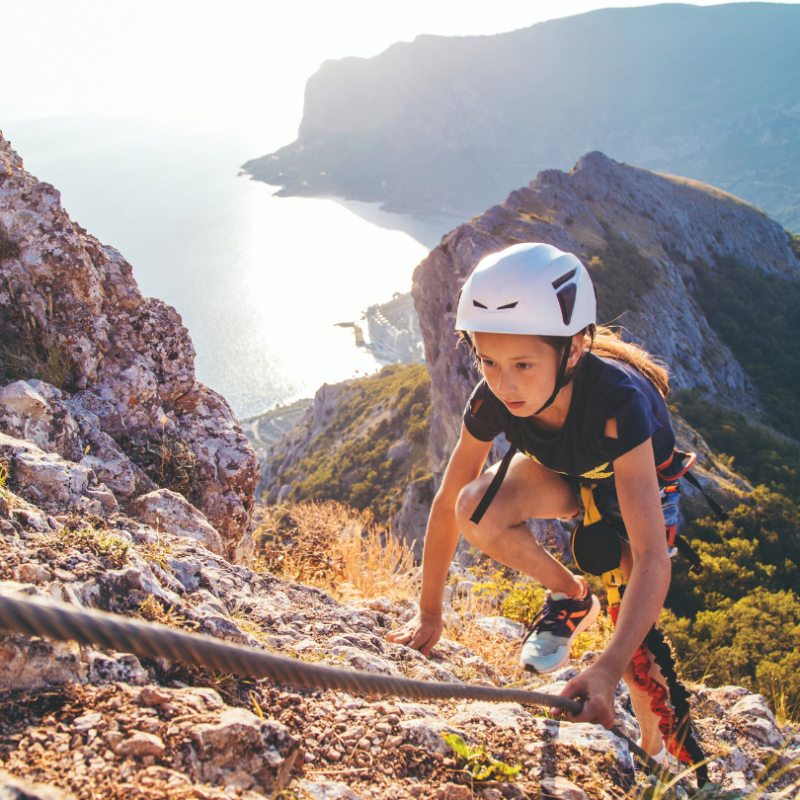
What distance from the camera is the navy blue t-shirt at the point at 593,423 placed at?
2119 millimetres

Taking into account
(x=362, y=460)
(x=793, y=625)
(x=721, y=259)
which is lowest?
(x=362, y=460)

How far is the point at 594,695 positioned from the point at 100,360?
12.8ft

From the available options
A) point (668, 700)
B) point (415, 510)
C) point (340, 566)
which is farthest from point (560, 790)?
point (415, 510)

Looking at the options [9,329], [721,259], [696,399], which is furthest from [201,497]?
[721,259]

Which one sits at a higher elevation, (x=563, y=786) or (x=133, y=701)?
(x=133, y=701)

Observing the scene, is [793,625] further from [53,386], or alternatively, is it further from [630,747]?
[53,386]

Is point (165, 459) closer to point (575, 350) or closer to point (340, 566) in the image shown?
point (340, 566)

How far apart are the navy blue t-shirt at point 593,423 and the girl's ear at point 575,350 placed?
4cm

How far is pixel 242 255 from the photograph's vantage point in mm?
103875

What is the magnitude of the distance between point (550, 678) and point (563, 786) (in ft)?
5.46

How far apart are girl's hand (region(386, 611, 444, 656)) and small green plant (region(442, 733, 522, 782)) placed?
0.95m

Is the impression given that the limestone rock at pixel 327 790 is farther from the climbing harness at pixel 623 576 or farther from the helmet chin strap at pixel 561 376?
the helmet chin strap at pixel 561 376

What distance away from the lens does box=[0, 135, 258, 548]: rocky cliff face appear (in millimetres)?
3305

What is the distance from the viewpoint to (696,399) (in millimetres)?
32750
